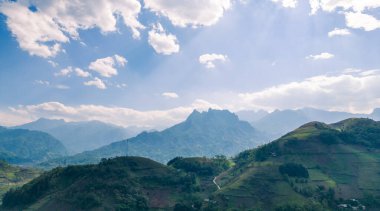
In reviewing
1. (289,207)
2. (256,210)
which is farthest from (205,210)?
(289,207)

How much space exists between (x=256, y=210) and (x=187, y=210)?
130ft

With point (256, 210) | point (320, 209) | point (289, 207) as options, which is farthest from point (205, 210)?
point (320, 209)

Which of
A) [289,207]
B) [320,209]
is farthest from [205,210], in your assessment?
[320,209]

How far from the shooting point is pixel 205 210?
198 m

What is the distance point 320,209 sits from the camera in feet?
641

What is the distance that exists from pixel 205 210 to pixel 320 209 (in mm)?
64666

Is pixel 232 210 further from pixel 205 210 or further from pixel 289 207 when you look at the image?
pixel 289 207

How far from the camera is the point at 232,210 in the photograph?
199 meters

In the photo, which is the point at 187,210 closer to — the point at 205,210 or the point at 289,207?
the point at 205,210

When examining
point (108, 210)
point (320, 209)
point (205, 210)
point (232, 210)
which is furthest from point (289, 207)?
point (108, 210)

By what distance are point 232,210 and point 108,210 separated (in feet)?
234

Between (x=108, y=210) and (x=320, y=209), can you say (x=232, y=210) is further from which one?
(x=108, y=210)

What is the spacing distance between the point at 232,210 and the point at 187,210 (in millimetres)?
25850

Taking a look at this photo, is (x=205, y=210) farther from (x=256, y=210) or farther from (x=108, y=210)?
(x=108, y=210)
